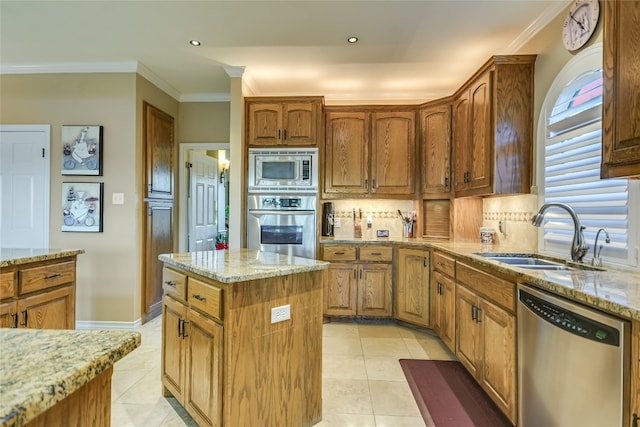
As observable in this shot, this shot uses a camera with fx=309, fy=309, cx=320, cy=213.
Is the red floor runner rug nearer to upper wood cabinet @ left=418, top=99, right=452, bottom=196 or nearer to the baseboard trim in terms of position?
upper wood cabinet @ left=418, top=99, right=452, bottom=196

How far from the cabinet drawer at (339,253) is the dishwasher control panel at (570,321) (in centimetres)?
186

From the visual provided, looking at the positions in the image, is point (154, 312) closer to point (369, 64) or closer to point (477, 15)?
point (369, 64)

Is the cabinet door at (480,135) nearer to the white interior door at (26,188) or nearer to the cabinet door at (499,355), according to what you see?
the cabinet door at (499,355)

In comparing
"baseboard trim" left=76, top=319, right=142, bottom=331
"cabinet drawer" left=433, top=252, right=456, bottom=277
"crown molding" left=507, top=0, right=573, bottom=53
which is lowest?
"baseboard trim" left=76, top=319, right=142, bottom=331

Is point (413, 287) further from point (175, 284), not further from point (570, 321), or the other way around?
point (175, 284)

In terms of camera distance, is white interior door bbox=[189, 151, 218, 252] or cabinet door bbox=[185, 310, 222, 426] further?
white interior door bbox=[189, 151, 218, 252]

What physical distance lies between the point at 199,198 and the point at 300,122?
6.41ft

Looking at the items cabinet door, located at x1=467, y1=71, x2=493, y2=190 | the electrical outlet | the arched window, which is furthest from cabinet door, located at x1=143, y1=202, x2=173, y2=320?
the arched window

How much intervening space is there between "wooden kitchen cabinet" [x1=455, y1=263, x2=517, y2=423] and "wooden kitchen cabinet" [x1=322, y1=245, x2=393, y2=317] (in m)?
0.96

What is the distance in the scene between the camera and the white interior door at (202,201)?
4.18 metres

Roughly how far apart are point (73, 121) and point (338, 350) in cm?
350

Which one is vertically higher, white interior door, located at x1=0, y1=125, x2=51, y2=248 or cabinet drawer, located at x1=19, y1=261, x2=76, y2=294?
white interior door, located at x1=0, y1=125, x2=51, y2=248

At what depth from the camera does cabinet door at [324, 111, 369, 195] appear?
141 inches

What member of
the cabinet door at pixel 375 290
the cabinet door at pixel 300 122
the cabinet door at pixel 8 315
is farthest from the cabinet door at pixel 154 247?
the cabinet door at pixel 375 290
